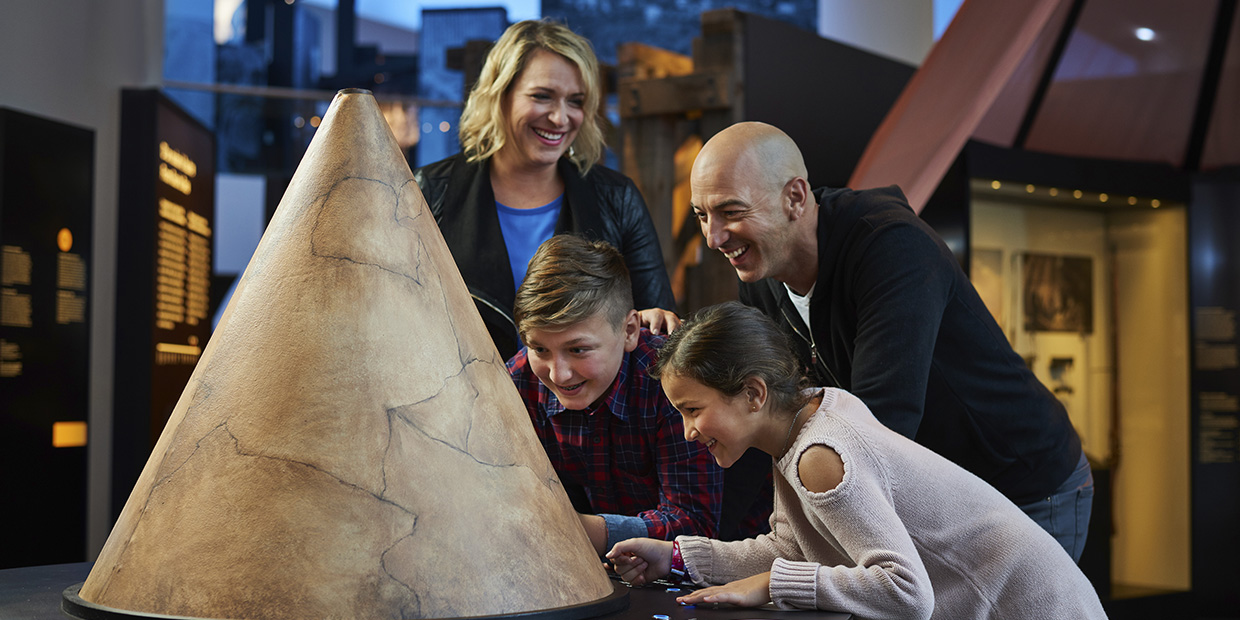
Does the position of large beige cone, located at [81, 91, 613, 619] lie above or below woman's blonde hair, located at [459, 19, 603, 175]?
below

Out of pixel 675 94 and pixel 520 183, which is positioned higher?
pixel 675 94

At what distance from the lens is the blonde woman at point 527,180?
2883mm

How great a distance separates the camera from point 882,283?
2.27 meters

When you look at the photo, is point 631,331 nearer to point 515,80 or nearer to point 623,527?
point 623,527

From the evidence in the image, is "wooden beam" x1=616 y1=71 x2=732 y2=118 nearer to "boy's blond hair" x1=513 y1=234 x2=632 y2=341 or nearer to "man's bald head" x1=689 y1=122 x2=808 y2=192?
"man's bald head" x1=689 y1=122 x2=808 y2=192

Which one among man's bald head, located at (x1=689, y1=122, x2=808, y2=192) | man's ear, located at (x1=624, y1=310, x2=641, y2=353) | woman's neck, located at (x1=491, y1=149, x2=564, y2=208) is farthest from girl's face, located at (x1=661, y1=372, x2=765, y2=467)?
woman's neck, located at (x1=491, y1=149, x2=564, y2=208)

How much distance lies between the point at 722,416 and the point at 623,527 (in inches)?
15.4

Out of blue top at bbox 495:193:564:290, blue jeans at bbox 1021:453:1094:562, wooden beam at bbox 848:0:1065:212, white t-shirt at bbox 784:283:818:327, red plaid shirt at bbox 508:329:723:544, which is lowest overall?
blue jeans at bbox 1021:453:1094:562

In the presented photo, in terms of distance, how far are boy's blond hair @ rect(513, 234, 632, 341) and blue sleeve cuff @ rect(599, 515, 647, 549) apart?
0.41 metres

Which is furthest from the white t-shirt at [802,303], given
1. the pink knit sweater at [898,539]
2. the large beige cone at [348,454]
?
the large beige cone at [348,454]

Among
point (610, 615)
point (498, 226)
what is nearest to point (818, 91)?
point (498, 226)

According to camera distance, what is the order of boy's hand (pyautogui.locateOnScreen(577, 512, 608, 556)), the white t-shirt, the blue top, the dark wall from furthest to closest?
the dark wall
the blue top
the white t-shirt
boy's hand (pyautogui.locateOnScreen(577, 512, 608, 556))

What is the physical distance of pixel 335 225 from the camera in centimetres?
160

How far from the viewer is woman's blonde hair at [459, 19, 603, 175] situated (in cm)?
293
